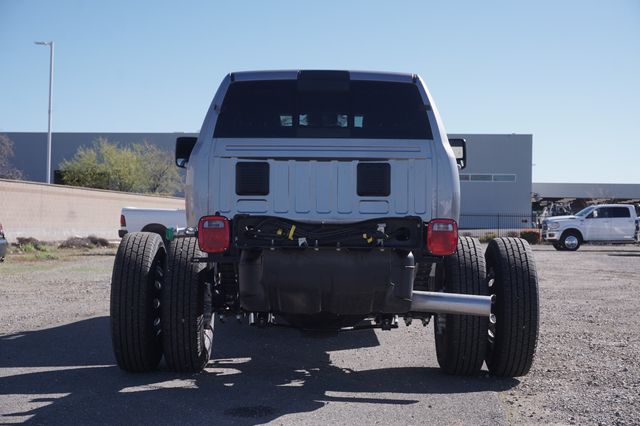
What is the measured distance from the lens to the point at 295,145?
6.04 m

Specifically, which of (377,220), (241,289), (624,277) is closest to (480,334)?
(377,220)

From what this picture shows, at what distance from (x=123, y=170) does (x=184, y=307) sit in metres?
46.9

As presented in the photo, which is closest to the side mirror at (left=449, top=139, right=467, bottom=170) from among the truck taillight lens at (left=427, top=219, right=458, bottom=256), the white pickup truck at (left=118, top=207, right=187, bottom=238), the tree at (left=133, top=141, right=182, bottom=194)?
the truck taillight lens at (left=427, top=219, right=458, bottom=256)

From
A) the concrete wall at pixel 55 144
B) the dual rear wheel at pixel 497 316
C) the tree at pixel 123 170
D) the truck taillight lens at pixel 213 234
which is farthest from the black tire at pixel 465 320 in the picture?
the concrete wall at pixel 55 144

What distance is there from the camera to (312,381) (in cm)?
643

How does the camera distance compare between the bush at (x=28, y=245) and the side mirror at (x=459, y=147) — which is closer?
the side mirror at (x=459, y=147)

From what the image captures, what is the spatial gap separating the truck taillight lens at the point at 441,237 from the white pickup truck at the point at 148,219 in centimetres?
1926

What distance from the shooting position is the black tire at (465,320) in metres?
6.14

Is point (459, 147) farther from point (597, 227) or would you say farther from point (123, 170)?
point (123, 170)

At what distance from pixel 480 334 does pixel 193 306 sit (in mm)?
2279

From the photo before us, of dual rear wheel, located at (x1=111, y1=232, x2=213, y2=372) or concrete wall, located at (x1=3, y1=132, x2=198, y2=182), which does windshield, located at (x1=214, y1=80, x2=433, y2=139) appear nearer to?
dual rear wheel, located at (x1=111, y1=232, x2=213, y2=372)

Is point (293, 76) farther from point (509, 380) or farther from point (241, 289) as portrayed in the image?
point (509, 380)

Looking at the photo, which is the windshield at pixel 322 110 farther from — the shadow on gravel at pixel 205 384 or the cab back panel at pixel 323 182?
the shadow on gravel at pixel 205 384

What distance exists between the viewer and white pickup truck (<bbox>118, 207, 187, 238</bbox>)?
24.4 metres
